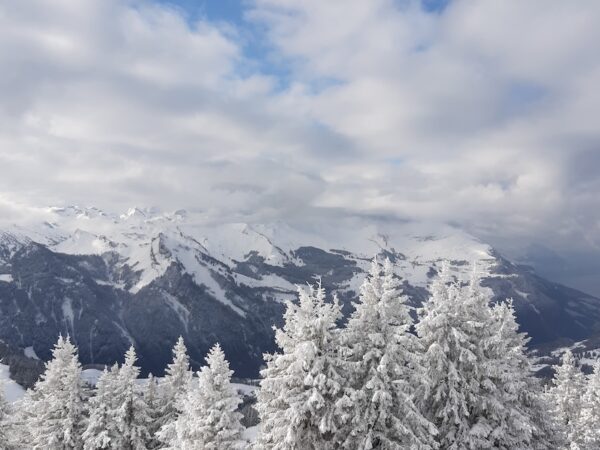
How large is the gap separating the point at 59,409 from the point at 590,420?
4748 cm

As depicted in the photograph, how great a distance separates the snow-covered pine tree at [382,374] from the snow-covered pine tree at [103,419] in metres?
25.2

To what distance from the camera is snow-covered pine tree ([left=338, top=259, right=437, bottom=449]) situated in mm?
23328

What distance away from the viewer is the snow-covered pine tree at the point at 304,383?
23.2 meters

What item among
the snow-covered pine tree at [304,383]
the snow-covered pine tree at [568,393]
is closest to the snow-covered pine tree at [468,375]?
the snow-covered pine tree at [304,383]

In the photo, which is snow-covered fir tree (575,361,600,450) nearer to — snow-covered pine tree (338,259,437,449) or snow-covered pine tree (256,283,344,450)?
snow-covered pine tree (338,259,437,449)

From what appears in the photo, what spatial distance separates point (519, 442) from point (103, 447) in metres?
30.9

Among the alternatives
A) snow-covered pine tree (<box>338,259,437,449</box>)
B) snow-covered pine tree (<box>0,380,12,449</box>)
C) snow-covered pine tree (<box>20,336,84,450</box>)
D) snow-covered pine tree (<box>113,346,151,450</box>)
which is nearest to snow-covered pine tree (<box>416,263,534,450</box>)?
snow-covered pine tree (<box>338,259,437,449</box>)

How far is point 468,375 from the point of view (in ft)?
91.4

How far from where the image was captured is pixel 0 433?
40.8 meters

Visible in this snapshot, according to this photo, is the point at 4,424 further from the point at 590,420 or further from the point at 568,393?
the point at 568,393

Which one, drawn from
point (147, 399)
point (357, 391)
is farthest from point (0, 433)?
point (357, 391)

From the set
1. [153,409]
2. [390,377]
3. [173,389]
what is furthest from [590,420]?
[153,409]

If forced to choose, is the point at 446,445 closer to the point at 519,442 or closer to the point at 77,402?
the point at 519,442

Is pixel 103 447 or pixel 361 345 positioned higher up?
pixel 361 345
